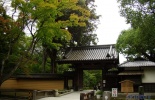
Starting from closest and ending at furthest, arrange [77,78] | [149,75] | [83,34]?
[149,75] → [77,78] → [83,34]

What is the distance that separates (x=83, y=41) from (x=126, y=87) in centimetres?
1516

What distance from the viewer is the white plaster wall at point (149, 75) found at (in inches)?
943

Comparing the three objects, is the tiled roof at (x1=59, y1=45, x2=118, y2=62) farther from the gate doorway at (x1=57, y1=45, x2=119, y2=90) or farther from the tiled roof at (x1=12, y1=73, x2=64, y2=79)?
the tiled roof at (x1=12, y1=73, x2=64, y2=79)

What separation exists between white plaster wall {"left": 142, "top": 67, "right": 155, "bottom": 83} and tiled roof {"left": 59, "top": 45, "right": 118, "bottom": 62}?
161 inches

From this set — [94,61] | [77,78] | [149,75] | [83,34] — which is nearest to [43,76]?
[77,78]

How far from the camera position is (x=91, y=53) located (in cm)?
2744

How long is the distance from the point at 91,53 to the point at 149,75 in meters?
7.94

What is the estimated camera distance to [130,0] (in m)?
17.4

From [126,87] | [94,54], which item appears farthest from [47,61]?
[126,87]

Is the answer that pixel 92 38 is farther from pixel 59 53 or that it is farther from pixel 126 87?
pixel 126 87

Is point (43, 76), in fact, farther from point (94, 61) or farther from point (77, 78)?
point (94, 61)

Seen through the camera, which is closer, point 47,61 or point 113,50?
A: point 113,50

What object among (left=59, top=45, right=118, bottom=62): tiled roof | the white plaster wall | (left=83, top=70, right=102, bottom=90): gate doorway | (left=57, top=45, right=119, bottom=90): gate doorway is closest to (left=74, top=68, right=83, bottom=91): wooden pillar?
(left=57, top=45, right=119, bottom=90): gate doorway

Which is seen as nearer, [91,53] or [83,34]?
[91,53]
